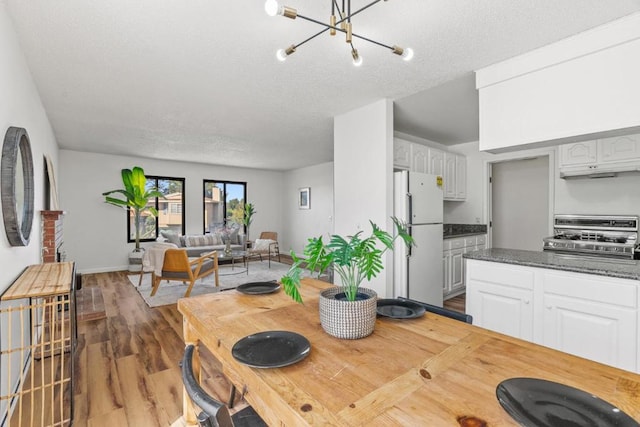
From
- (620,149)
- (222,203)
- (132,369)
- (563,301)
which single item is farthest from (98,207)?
(620,149)

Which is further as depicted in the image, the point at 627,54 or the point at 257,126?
the point at 257,126

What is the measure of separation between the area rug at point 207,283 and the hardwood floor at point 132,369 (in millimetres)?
375

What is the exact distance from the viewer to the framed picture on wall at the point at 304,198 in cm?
804

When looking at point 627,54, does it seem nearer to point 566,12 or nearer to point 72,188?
point 566,12

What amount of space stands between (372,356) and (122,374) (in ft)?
7.32

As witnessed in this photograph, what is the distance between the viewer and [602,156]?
11.2 ft

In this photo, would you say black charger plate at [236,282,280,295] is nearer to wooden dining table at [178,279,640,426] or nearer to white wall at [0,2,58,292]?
wooden dining table at [178,279,640,426]

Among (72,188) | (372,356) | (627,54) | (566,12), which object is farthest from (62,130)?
(627,54)

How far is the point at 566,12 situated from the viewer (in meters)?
1.85

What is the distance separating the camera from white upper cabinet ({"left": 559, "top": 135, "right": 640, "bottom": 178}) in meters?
3.25

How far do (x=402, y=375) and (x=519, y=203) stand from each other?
533cm

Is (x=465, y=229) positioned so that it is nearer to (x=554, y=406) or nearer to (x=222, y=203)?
(x=554, y=406)

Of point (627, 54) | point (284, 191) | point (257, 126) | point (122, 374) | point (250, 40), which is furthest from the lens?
point (284, 191)

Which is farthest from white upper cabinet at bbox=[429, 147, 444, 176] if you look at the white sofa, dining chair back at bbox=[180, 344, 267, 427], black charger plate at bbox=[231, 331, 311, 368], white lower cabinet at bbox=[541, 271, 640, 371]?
the white sofa
